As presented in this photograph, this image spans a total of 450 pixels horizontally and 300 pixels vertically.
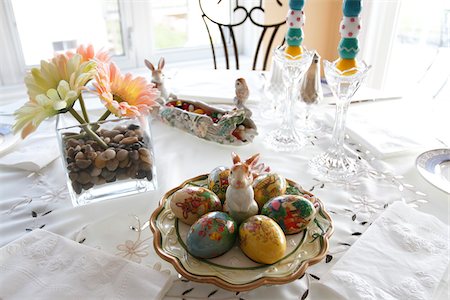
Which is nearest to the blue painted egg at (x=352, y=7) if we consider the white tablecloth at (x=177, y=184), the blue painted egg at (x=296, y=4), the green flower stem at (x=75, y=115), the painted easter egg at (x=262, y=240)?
the blue painted egg at (x=296, y=4)

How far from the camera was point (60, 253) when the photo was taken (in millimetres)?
610

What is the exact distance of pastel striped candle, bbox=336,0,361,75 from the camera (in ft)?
2.41

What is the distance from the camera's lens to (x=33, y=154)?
34.7 inches

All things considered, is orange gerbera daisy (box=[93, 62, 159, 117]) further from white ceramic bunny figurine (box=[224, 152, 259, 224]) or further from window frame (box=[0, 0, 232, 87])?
window frame (box=[0, 0, 232, 87])

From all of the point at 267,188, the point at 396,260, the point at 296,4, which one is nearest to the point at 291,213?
the point at 267,188

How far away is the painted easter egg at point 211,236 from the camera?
1.80ft

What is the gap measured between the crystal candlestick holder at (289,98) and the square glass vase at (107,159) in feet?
1.07

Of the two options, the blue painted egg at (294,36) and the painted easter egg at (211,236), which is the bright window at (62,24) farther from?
the painted easter egg at (211,236)

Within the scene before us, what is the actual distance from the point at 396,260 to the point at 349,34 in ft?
1.34

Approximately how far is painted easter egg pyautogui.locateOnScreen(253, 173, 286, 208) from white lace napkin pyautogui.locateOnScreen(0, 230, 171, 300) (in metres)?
0.19

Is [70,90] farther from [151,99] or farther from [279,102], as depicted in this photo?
[279,102]

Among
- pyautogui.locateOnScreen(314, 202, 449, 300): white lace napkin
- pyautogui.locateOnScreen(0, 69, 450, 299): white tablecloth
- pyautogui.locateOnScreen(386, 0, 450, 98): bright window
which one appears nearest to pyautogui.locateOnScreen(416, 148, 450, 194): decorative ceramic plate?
pyautogui.locateOnScreen(0, 69, 450, 299): white tablecloth

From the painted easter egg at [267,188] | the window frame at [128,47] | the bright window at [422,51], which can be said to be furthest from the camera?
the bright window at [422,51]

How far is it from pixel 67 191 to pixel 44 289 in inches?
10.5
